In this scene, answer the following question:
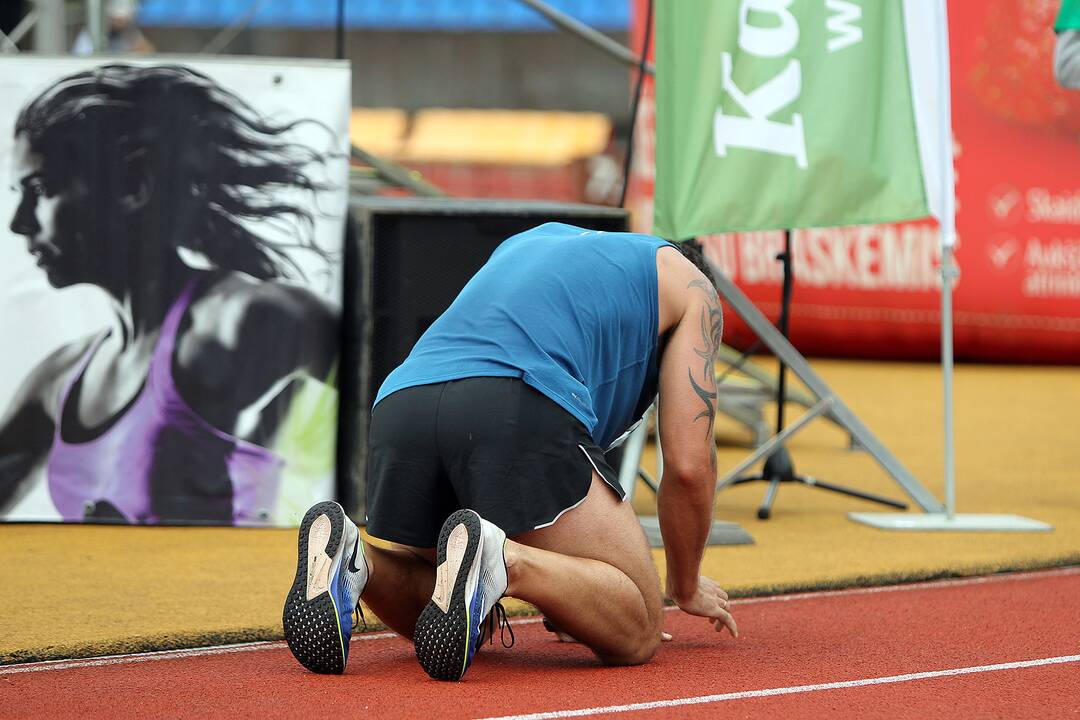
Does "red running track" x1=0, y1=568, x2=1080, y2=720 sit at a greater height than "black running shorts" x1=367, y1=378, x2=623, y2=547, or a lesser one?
lesser

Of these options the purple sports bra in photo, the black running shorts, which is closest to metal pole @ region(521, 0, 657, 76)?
the purple sports bra in photo

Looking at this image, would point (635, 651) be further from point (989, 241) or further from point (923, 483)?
point (989, 241)

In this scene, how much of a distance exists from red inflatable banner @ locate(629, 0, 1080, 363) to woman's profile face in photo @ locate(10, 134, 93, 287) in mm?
7112

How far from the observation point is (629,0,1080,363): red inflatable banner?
38.6 feet

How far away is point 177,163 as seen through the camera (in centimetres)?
524

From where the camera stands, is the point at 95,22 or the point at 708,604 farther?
the point at 95,22

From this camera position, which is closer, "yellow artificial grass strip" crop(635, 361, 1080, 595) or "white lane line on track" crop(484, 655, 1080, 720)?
"white lane line on track" crop(484, 655, 1080, 720)

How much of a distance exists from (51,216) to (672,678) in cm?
306

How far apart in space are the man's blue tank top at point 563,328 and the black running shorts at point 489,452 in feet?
0.12

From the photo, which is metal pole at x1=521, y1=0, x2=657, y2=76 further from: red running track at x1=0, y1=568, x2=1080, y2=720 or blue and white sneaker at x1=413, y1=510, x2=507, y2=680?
blue and white sneaker at x1=413, y1=510, x2=507, y2=680

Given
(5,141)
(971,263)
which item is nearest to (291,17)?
(971,263)

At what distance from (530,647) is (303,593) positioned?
80 centimetres

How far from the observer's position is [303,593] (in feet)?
9.80

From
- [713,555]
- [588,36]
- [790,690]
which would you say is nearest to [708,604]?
[790,690]
